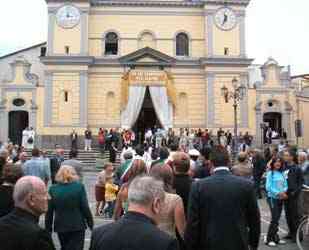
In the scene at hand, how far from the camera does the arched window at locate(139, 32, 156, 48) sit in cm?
4059

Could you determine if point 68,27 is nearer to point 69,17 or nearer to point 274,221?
point 69,17

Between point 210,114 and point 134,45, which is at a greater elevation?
point 134,45

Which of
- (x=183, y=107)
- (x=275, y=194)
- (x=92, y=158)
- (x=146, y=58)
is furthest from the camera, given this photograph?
(x=183, y=107)

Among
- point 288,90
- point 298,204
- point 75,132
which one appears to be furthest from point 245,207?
point 288,90

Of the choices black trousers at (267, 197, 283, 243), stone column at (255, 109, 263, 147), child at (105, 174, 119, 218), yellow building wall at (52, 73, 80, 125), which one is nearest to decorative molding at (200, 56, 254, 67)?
stone column at (255, 109, 263, 147)

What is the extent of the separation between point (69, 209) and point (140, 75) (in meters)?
31.8

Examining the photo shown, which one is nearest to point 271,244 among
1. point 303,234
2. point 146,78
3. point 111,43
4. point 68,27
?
A: point 303,234

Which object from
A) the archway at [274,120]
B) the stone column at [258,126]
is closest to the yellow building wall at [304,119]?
the archway at [274,120]

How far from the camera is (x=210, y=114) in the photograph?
1534 inches

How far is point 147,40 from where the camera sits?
40.8m

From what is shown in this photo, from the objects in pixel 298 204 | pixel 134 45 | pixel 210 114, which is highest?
pixel 134 45

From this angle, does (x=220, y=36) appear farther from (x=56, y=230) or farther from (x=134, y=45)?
(x=56, y=230)

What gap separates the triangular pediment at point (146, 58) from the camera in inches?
1542

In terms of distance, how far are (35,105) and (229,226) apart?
3453 cm
